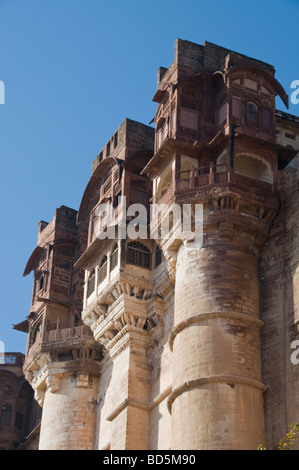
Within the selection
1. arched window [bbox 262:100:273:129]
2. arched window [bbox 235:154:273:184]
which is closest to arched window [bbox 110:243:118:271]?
arched window [bbox 235:154:273:184]

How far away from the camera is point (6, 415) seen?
48.4 metres

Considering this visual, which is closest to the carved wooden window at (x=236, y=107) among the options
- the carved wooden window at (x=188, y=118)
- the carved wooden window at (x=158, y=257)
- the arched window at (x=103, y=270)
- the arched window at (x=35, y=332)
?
the carved wooden window at (x=188, y=118)

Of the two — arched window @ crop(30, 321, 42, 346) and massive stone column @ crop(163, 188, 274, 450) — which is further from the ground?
arched window @ crop(30, 321, 42, 346)

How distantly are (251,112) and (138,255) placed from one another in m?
6.43

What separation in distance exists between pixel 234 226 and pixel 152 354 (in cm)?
662

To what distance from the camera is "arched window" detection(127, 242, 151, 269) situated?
3603cm

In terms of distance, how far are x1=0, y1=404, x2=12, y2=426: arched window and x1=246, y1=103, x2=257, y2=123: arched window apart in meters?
21.3

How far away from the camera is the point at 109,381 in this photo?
121 ft

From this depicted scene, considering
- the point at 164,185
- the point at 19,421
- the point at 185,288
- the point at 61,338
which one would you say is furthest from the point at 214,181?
the point at 19,421

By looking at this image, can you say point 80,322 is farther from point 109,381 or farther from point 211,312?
point 211,312

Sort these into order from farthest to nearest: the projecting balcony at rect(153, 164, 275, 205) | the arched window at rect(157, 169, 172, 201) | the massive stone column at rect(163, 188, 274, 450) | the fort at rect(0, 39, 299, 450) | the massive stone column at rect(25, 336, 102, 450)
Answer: the massive stone column at rect(25, 336, 102, 450) → the arched window at rect(157, 169, 172, 201) → the projecting balcony at rect(153, 164, 275, 205) → the fort at rect(0, 39, 299, 450) → the massive stone column at rect(163, 188, 274, 450)

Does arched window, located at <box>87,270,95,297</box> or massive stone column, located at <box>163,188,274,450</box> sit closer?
massive stone column, located at <box>163,188,274,450</box>

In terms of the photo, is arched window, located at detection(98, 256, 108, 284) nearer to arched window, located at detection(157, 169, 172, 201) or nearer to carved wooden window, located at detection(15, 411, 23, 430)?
arched window, located at detection(157, 169, 172, 201)
